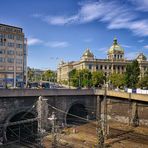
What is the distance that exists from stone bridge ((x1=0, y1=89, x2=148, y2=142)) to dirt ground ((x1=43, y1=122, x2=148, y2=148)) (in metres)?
3.14

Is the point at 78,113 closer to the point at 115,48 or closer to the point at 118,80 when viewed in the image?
the point at 118,80

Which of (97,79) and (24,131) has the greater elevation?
(97,79)

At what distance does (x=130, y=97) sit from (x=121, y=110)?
5256mm

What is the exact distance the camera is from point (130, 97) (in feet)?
200

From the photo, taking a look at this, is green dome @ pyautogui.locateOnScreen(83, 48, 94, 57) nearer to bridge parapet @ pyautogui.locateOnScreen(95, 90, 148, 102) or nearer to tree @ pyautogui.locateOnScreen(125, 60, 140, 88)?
tree @ pyautogui.locateOnScreen(125, 60, 140, 88)

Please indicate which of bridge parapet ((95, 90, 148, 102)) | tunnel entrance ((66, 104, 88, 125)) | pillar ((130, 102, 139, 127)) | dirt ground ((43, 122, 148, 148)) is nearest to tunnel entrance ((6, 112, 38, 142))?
dirt ground ((43, 122, 148, 148))

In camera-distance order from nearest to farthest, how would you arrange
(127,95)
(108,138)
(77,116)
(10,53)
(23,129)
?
1. (108,138)
2. (23,129)
3. (127,95)
4. (77,116)
5. (10,53)

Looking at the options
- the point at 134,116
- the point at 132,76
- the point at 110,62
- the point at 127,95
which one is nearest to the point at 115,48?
the point at 110,62

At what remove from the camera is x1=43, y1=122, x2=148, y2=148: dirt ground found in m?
46.4

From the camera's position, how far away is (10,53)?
266ft

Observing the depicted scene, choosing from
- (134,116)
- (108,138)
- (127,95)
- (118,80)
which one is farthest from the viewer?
(118,80)

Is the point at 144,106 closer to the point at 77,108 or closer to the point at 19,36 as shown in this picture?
the point at 77,108

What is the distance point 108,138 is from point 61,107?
49.4 ft

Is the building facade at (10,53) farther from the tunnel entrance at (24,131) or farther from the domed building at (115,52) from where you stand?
the domed building at (115,52)
